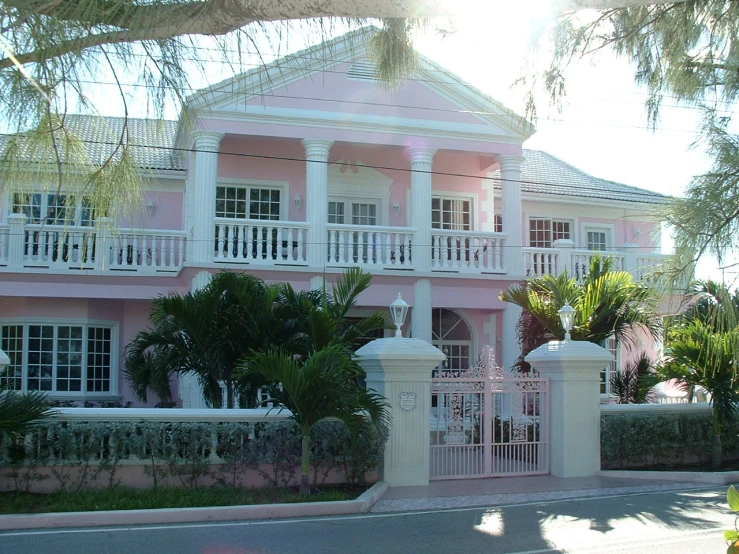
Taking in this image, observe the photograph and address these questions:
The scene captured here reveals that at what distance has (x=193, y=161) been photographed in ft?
59.5

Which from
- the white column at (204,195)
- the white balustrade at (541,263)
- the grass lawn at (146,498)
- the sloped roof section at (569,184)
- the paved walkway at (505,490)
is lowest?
the paved walkway at (505,490)

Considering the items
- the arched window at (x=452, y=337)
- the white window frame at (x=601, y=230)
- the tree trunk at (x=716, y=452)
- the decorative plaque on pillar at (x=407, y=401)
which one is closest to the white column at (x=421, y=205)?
the arched window at (x=452, y=337)

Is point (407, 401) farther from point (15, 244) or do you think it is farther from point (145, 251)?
point (15, 244)

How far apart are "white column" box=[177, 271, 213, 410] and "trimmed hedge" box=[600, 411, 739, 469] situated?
776cm

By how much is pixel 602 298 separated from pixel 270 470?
749 cm

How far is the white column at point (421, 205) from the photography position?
17797 millimetres

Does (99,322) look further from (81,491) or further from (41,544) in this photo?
(41,544)

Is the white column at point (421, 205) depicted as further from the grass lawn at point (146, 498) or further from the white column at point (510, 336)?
the grass lawn at point (146, 498)

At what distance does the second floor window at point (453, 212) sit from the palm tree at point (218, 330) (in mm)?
8752

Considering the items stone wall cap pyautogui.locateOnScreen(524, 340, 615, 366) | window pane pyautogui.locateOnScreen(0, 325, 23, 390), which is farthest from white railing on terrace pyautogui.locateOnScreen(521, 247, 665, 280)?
window pane pyautogui.locateOnScreen(0, 325, 23, 390)

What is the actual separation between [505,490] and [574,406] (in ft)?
6.97

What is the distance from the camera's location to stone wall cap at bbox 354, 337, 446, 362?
1152 centimetres

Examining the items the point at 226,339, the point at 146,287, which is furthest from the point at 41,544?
the point at 146,287

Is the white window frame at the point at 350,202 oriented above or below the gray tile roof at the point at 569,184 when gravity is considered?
below
